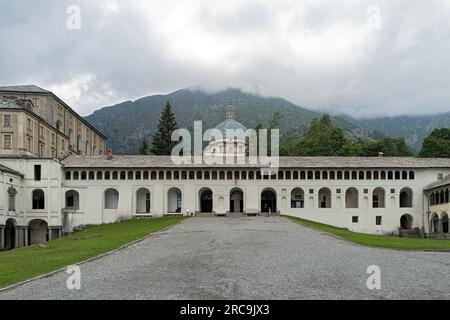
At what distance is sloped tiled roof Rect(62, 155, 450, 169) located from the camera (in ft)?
230

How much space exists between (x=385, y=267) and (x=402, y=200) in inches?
2069

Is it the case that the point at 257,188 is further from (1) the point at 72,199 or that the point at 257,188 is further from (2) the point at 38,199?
(2) the point at 38,199

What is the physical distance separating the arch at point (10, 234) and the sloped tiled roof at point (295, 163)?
31.5ft

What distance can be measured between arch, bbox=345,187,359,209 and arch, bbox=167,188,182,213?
21984mm

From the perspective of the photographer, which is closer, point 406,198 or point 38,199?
point 38,199

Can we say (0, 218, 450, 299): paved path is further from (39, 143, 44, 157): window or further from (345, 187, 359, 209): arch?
(39, 143, 44, 157): window

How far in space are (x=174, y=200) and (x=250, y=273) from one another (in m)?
53.5

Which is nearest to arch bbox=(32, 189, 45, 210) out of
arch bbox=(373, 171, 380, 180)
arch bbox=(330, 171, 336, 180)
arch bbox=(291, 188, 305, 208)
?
arch bbox=(291, 188, 305, 208)

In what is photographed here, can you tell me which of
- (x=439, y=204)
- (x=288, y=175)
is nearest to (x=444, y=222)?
(x=439, y=204)

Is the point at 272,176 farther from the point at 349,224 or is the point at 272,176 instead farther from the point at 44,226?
the point at 44,226

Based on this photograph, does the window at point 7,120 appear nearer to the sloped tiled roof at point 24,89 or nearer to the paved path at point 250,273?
the sloped tiled roof at point 24,89

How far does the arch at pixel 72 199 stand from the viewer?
71.1 metres

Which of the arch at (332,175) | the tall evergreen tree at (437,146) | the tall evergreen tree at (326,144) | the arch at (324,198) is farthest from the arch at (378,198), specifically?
the tall evergreen tree at (326,144)

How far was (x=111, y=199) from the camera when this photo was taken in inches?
2872
